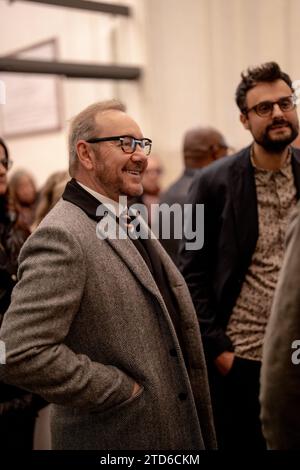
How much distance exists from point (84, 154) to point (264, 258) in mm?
708

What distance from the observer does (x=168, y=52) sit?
14.9 feet

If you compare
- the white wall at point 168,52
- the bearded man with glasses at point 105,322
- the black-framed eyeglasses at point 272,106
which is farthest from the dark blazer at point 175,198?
the white wall at point 168,52

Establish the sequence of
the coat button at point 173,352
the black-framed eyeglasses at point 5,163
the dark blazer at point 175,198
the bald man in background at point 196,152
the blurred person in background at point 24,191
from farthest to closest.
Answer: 1. the blurred person in background at point 24,191
2. the bald man in background at point 196,152
3. the dark blazer at point 175,198
4. the black-framed eyeglasses at point 5,163
5. the coat button at point 173,352

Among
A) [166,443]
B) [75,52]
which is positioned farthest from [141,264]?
[75,52]

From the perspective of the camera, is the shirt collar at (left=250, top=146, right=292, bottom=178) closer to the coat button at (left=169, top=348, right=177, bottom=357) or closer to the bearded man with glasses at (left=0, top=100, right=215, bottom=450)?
the bearded man with glasses at (left=0, top=100, right=215, bottom=450)

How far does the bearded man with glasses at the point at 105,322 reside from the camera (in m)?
1.21

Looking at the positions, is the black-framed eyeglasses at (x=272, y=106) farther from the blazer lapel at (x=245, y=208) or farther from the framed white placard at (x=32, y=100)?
the framed white placard at (x=32, y=100)

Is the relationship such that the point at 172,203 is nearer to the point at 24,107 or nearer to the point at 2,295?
the point at 2,295

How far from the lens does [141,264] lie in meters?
1.37

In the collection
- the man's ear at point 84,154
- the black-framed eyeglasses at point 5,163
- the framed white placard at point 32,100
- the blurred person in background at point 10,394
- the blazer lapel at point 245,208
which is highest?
the framed white placard at point 32,100

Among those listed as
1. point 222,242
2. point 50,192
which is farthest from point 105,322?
point 50,192

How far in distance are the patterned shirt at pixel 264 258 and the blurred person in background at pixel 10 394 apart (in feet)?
2.48

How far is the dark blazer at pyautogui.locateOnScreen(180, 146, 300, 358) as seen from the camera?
5.78ft

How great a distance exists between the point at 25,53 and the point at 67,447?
5319 mm
